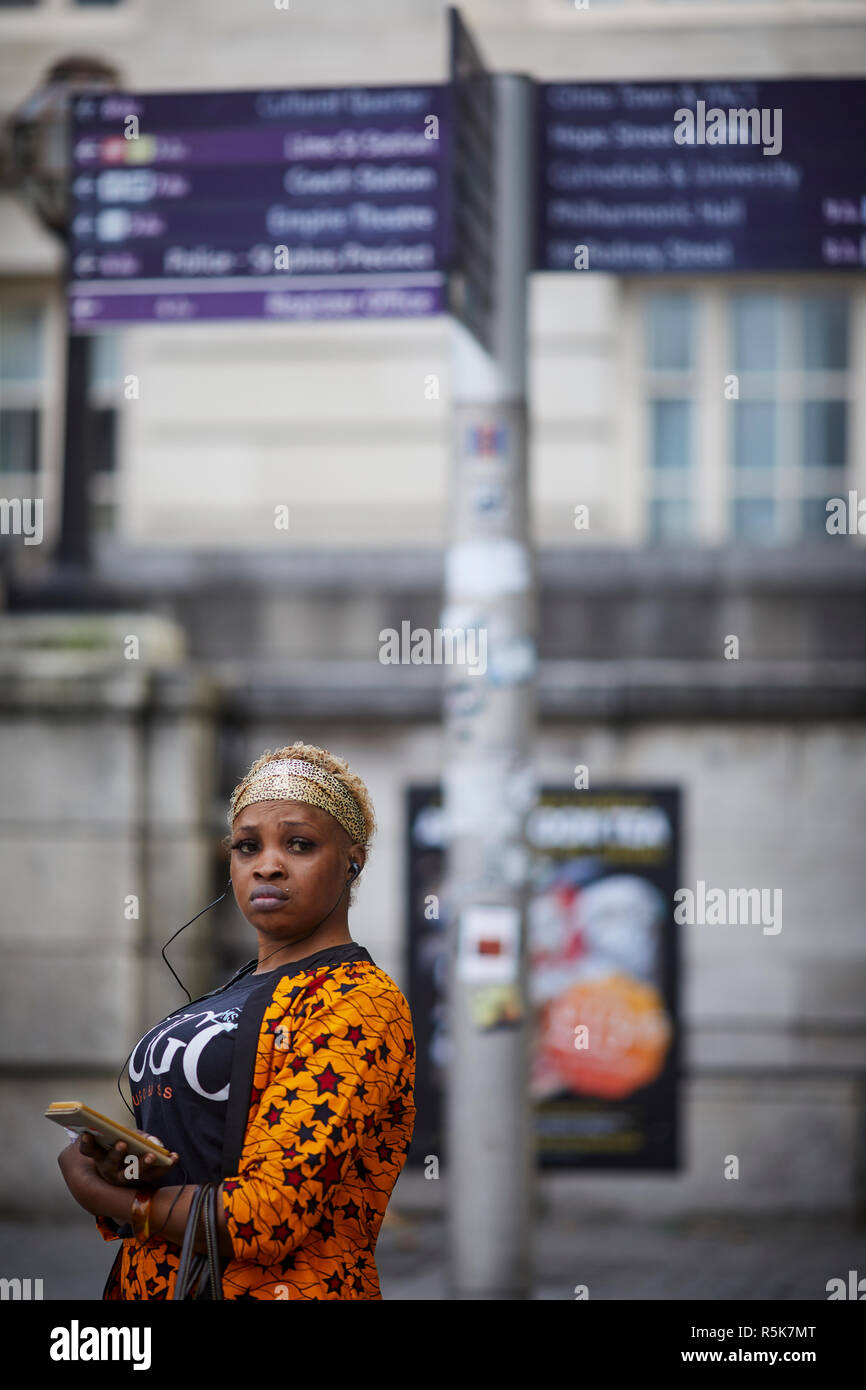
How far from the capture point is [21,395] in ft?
35.2

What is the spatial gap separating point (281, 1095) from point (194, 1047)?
0.18 m

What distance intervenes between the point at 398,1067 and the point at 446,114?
4.34 metres

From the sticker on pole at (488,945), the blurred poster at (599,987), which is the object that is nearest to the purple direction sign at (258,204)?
the sticker on pole at (488,945)

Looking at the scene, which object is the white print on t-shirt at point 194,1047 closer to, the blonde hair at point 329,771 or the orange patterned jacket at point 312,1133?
the orange patterned jacket at point 312,1133

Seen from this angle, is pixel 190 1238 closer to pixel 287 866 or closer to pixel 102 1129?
pixel 102 1129

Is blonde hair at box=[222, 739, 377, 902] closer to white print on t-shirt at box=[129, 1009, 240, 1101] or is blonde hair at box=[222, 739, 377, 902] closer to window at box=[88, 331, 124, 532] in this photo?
white print on t-shirt at box=[129, 1009, 240, 1101]

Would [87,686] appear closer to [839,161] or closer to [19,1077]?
[19,1077]

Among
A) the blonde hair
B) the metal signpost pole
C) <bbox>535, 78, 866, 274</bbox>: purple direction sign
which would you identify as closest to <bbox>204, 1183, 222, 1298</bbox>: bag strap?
the blonde hair

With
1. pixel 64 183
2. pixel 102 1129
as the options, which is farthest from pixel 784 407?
pixel 102 1129

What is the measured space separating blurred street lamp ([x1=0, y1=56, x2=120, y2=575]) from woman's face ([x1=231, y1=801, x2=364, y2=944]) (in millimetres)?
6092

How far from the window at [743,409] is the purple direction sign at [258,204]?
4.31 meters

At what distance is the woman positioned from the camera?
237 centimetres
